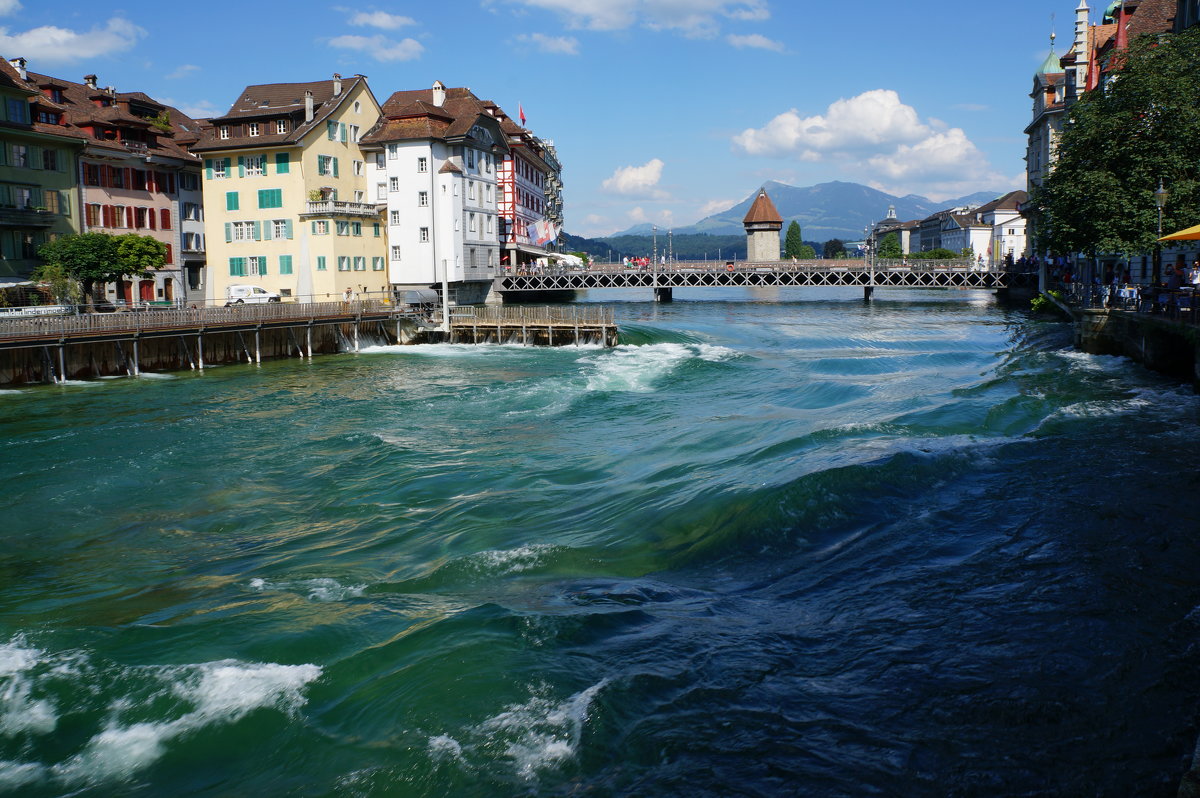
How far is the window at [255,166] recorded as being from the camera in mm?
59531

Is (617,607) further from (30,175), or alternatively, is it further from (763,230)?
(763,230)

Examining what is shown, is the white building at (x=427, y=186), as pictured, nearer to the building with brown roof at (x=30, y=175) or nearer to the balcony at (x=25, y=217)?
the building with brown roof at (x=30, y=175)

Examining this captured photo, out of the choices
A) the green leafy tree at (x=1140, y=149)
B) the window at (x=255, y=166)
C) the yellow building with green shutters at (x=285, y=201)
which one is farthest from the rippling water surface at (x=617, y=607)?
the window at (x=255, y=166)

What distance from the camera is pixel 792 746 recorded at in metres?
7.08

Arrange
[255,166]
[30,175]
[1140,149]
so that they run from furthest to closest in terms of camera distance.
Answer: [255,166] < [30,175] < [1140,149]

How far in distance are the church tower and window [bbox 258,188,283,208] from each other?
299 ft

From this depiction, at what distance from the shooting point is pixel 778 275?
88.4 meters

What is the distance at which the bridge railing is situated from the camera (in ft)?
109

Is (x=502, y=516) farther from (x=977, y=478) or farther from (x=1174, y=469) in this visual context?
(x=1174, y=469)

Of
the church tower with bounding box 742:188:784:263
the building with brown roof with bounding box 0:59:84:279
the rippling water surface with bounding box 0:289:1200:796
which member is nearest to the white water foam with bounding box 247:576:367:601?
the rippling water surface with bounding box 0:289:1200:796

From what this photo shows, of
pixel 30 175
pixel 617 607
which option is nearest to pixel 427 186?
pixel 30 175

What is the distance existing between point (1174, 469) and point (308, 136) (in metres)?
55.0

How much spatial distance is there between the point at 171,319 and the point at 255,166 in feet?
80.0

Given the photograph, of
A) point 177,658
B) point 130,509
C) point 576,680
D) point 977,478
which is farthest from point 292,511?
point 977,478
